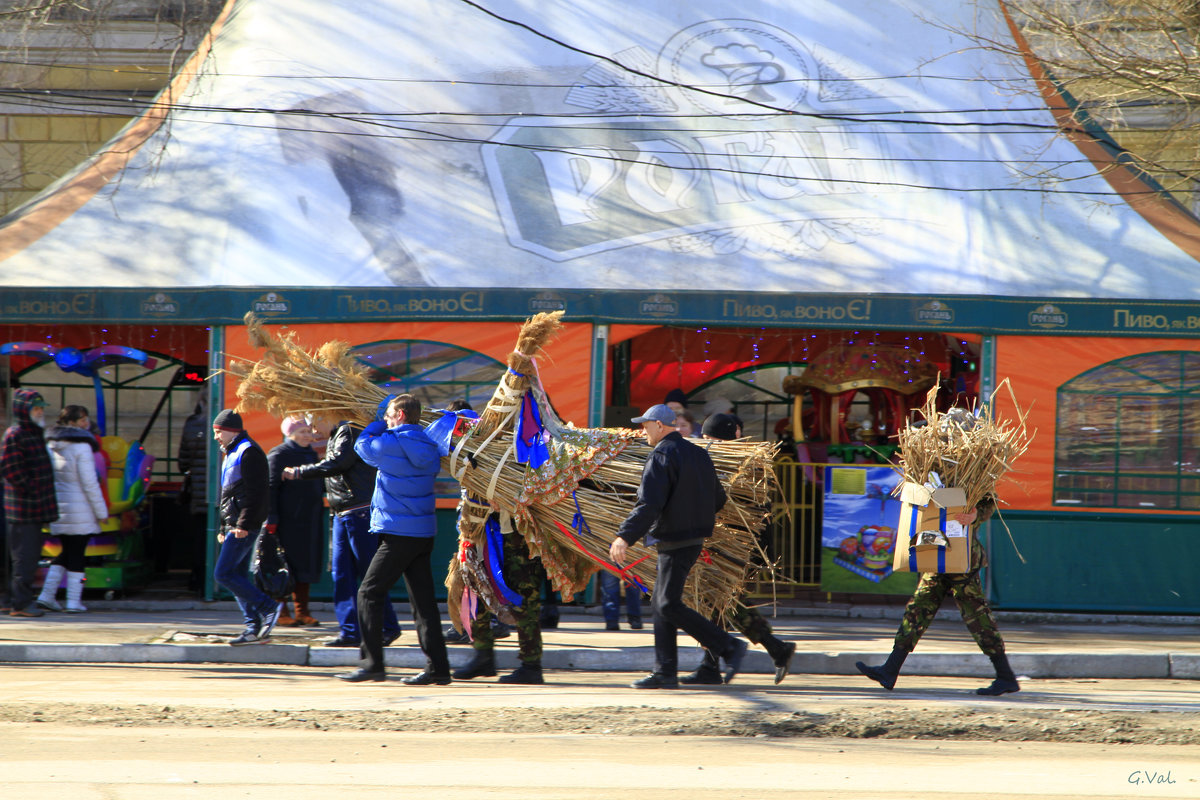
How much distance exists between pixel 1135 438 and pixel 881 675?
4457 millimetres

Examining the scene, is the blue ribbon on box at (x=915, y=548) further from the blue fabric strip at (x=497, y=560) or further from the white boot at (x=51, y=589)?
the white boot at (x=51, y=589)

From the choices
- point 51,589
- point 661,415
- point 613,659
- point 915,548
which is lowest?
point 613,659

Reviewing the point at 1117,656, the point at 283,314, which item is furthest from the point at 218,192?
the point at 1117,656

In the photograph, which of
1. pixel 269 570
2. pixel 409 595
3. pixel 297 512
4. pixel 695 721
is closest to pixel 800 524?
pixel 297 512

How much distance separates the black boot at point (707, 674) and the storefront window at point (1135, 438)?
14.5ft

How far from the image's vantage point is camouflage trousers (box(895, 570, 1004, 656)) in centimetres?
694

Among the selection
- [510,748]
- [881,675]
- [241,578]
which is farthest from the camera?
[241,578]

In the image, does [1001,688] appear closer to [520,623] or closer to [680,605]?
[680,605]

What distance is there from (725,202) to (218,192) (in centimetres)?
461

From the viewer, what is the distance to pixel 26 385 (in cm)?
1352

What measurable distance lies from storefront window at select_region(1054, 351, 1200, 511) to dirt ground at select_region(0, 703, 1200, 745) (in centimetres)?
405

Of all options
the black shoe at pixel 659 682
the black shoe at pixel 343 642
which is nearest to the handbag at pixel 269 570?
the black shoe at pixel 343 642

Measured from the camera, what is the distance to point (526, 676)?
7227 mm

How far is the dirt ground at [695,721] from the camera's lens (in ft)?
19.3
